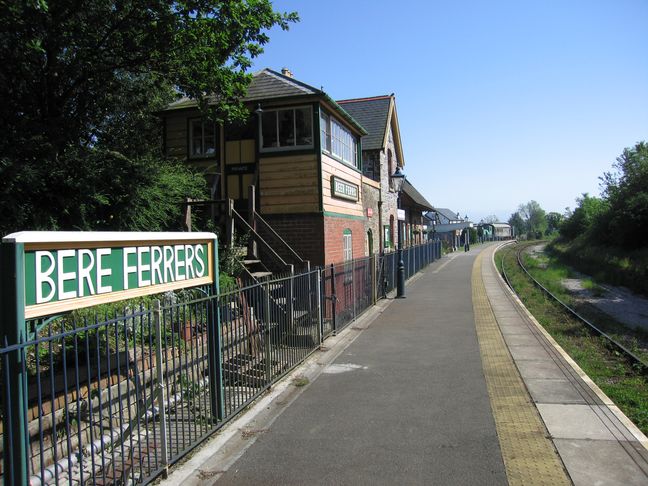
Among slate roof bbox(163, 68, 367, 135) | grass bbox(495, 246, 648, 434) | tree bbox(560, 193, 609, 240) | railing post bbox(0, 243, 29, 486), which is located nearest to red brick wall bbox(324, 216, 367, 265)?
slate roof bbox(163, 68, 367, 135)

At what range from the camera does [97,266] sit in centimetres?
379

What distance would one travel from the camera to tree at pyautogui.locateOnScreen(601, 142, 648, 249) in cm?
3134

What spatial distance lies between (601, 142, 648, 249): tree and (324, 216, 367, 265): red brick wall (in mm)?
22707

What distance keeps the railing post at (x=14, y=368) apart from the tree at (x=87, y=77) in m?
4.88

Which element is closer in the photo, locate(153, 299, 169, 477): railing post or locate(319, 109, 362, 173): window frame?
locate(153, 299, 169, 477): railing post

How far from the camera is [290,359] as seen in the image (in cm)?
796

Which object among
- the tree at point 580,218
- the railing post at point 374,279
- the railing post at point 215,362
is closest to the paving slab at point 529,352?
the railing post at point 215,362

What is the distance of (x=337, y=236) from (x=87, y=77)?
289 inches

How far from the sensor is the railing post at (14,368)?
2.98 metres

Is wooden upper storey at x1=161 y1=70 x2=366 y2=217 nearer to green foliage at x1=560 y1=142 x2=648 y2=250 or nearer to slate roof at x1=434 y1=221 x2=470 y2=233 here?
green foliage at x1=560 y1=142 x2=648 y2=250

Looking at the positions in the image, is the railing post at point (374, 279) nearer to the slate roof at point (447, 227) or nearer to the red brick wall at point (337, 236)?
the red brick wall at point (337, 236)

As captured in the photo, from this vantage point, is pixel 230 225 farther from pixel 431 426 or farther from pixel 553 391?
pixel 553 391

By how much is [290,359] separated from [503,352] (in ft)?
12.1

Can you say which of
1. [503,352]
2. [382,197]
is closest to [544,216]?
[382,197]
